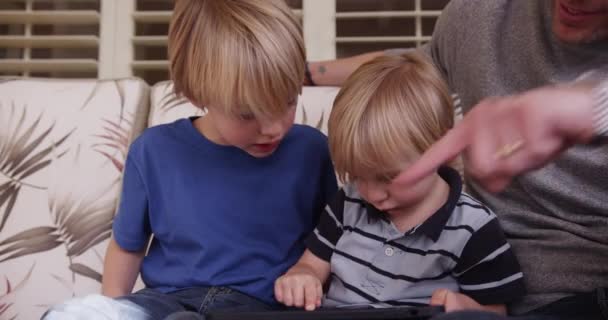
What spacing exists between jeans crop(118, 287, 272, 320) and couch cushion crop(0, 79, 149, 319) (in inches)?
14.9

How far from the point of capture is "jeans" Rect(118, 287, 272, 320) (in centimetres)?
89

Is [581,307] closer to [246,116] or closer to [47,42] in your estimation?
[246,116]

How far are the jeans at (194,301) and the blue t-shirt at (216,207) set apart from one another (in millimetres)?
22

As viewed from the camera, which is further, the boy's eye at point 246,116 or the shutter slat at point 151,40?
the shutter slat at point 151,40

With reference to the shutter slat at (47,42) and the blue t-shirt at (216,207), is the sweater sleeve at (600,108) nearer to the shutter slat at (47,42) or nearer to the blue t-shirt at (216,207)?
the blue t-shirt at (216,207)

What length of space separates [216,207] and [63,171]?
48 centimetres

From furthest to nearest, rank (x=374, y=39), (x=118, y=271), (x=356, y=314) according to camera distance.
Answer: (x=374, y=39), (x=118, y=271), (x=356, y=314)

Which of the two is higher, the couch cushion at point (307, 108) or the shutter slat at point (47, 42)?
the shutter slat at point (47, 42)

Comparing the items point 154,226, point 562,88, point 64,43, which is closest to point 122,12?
point 64,43

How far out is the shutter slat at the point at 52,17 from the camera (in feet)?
6.23

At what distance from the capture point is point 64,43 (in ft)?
6.31

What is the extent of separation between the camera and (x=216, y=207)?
3.35 ft

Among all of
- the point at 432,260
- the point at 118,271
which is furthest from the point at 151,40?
the point at 432,260

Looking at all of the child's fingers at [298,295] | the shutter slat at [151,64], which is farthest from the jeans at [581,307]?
the shutter slat at [151,64]
